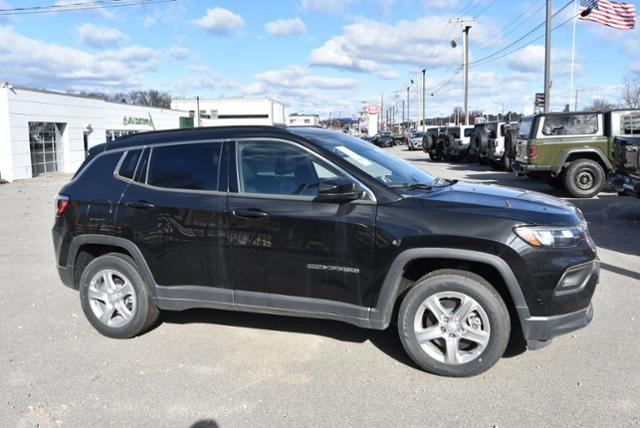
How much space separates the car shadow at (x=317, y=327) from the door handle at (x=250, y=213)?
1257 mm

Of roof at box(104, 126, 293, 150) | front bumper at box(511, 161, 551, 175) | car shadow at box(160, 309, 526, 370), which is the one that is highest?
roof at box(104, 126, 293, 150)

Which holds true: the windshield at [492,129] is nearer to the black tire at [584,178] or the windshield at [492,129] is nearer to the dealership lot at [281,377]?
the black tire at [584,178]

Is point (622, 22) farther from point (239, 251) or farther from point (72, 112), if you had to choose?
point (72, 112)

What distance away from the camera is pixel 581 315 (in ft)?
12.4

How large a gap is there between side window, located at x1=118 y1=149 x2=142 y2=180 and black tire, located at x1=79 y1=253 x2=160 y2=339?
712 millimetres

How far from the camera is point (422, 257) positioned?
376 centimetres

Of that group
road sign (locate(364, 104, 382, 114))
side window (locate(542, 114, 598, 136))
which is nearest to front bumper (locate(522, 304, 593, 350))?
side window (locate(542, 114, 598, 136))

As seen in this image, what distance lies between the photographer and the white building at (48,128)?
25.5 meters

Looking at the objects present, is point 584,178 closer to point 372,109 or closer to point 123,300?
point 123,300

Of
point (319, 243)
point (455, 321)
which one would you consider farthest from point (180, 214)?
point (455, 321)

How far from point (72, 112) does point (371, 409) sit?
109 ft

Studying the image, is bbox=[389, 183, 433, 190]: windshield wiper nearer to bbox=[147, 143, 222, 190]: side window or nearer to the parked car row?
bbox=[147, 143, 222, 190]: side window

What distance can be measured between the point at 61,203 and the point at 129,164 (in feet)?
2.56

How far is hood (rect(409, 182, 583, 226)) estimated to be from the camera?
12.2 ft
